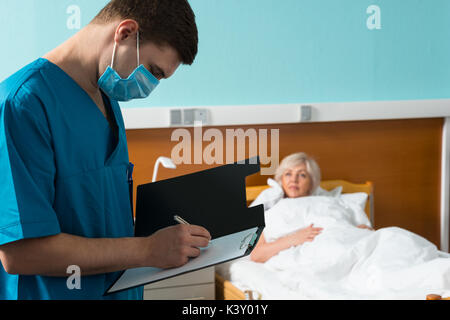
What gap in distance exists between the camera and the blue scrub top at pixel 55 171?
663mm

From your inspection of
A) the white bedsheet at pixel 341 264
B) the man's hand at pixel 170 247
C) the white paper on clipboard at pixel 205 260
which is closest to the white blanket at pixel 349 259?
the white bedsheet at pixel 341 264

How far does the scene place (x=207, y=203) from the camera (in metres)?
0.90

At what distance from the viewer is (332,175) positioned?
2.90 metres

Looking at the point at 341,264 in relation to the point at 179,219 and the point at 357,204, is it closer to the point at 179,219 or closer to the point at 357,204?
the point at 357,204

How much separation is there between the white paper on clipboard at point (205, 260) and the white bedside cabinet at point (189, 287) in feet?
4.74

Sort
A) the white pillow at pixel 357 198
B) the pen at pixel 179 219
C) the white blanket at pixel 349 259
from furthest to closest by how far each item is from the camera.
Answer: the white pillow at pixel 357 198 < the white blanket at pixel 349 259 < the pen at pixel 179 219

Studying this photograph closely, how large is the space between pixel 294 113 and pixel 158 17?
6.60 feet

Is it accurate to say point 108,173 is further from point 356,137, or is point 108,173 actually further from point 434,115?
point 434,115

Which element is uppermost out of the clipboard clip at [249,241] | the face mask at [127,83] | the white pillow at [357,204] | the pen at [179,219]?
the face mask at [127,83]

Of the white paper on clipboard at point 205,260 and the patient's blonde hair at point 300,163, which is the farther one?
the patient's blonde hair at point 300,163

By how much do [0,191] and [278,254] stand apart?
173 centimetres

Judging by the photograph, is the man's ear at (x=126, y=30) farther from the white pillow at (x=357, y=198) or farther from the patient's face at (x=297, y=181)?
the white pillow at (x=357, y=198)

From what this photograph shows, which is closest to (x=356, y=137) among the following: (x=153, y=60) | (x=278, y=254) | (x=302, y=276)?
(x=278, y=254)

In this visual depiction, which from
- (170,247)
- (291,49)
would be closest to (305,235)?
(291,49)
